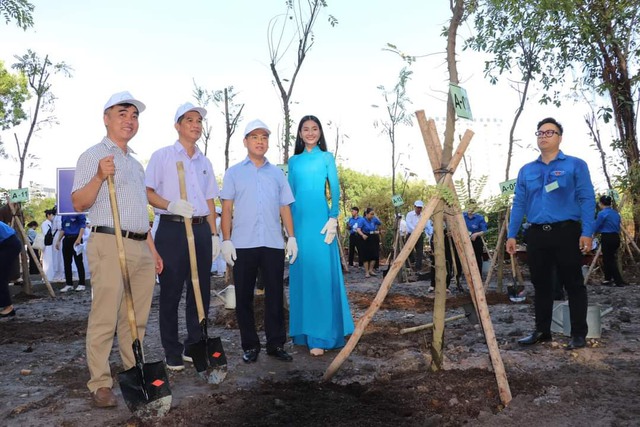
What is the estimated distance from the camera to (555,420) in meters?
3.18

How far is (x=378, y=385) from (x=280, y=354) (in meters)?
1.15

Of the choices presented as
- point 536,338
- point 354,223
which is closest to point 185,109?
point 536,338

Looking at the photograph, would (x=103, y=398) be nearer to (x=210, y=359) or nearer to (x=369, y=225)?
(x=210, y=359)

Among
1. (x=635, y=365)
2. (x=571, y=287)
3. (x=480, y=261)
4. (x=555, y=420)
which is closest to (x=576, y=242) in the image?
(x=571, y=287)

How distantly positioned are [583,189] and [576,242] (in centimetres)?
46

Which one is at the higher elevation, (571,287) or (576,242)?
(576,242)

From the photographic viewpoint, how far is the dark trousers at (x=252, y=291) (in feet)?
15.6

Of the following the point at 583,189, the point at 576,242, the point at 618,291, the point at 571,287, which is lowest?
the point at 618,291

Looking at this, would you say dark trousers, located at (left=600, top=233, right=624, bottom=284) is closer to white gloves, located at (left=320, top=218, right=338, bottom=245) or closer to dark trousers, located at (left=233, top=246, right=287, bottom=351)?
white gloves, located at (left=320, top=218, right=338, bottom=245)

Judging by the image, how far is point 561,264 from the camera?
4.89 metres

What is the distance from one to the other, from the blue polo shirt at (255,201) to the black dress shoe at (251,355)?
0.87m

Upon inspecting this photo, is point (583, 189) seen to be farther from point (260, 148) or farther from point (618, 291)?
point (618, 291)

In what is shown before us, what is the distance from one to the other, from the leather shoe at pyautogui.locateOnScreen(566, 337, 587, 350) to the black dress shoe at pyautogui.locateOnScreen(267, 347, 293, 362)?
238 cm

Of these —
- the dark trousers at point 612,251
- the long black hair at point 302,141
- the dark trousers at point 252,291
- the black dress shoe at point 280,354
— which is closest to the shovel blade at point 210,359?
the dark trousers at point 252,291
